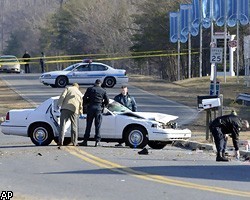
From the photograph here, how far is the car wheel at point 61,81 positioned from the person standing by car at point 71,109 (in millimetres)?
23011

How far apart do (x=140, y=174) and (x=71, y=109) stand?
541cm

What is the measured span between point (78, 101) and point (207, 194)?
27.2 feet

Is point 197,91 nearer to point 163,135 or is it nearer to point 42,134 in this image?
point 163,135

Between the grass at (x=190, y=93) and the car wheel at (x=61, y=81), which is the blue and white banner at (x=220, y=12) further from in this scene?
the car wheel at (x=61, y=81)

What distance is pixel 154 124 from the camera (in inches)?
803

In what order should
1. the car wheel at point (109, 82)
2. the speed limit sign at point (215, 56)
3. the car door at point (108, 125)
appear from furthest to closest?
the car wheel at point (109, 82)
the speed limit sign at point (215, 56)
the car door at point (108, 125)

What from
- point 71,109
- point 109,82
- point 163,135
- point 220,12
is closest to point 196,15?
point 220,12

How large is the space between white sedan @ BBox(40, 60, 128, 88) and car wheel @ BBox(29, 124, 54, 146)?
21.8 m

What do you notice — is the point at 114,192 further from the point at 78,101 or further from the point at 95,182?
the point at 78,101

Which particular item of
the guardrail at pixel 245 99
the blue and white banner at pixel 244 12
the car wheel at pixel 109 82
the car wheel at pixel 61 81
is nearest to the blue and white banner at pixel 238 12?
the blue and white banner at pixel 244 12

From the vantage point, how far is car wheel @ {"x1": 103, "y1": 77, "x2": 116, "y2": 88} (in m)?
43.3

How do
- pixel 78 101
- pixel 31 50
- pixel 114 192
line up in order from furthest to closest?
pixel 31 50
pixel 78 101
pixel 114 192

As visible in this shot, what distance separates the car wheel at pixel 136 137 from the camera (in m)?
20.5

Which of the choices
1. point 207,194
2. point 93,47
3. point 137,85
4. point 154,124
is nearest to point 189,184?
point 207,194
